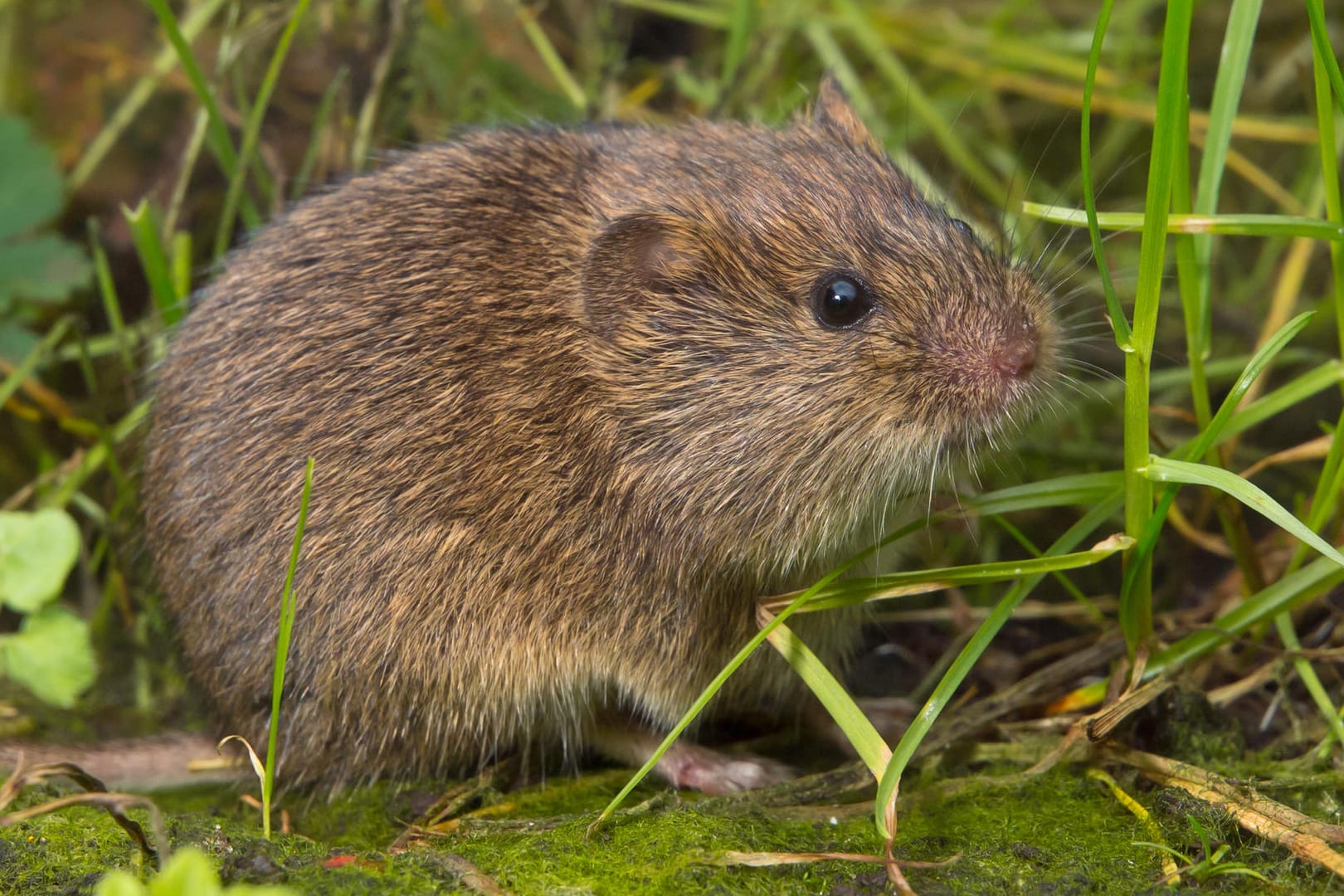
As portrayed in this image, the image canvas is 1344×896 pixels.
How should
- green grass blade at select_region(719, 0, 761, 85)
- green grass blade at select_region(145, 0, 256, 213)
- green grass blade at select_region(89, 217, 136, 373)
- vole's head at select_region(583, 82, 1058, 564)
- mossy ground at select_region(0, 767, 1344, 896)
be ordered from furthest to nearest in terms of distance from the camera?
green grass blade at select_region(719, 0, 761, 85) → green grass blade at select_region(89, 217, 136, 373) → green grass blade at select_region(145, 0, 256, 213) → vole's head at select_region(583, 82, 1058, 564) → mossy ground at select_region(0, 767, 1344, 896)

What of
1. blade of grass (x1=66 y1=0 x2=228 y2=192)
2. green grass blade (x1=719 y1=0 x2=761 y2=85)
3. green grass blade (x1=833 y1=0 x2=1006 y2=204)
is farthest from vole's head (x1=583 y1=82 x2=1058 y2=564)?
→ blade of grass (x1=66 y1=0 x2=228 y2=192)

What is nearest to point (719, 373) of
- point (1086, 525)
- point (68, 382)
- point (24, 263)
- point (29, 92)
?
point (1086, 525)

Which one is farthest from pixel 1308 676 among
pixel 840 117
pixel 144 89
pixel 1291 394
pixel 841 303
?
pixel 144 89

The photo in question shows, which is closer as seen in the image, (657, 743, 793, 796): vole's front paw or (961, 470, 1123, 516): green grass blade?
(961, 470, 1123, 516): green grass blade

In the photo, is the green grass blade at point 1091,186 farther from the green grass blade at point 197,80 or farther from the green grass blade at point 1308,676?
the green grass blade at point 197,80

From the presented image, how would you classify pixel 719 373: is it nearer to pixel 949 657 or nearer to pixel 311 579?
→ pixel 311 579

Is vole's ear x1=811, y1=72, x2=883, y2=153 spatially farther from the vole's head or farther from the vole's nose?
the vole's nose

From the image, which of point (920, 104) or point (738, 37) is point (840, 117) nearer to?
point (738, 37)

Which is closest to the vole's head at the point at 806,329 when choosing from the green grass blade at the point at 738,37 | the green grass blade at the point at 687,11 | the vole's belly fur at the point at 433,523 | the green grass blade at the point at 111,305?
the vole's belly fur at the point at 433,523
